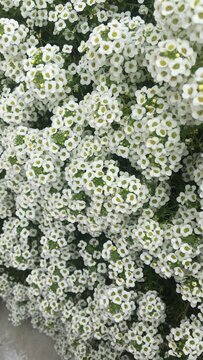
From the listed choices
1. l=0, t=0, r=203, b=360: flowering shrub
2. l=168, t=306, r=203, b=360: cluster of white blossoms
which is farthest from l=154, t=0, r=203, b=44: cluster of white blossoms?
l=168, t=306, r=203, b=360: cluster of white blossoms

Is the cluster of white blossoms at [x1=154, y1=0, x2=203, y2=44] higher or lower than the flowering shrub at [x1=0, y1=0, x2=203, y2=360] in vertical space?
higher

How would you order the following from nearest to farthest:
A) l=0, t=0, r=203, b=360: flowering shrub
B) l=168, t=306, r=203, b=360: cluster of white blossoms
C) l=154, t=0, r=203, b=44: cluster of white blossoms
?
1. l=154, t=0, r=203, b=44: cluster of white blossoms
2. l=0, t=0, r=203, b=360: flowering shrub
3. l=168, t=306, r=203, b=360: cluster of white blossoms

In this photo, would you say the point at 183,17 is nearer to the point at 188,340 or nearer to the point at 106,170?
the point at 106,170

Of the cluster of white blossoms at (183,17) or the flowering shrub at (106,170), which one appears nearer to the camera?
the cluster of white blossoms at (183,17)

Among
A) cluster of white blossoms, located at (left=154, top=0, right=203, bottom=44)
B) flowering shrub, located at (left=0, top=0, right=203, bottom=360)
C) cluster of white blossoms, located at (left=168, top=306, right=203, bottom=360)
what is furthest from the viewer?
cluster of white blossoms, located at (left=168, top=306, right=203, bottom=360)

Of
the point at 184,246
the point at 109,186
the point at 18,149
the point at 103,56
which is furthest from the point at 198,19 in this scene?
the point at 18,149

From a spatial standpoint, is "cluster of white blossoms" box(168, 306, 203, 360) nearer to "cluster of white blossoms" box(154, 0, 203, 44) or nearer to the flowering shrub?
the flowering shrub

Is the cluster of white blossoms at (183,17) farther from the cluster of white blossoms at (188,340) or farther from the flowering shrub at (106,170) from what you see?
the cluster of white blossoms at (188,340)

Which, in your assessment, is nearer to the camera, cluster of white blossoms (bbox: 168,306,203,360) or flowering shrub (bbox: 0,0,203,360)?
flowering shrub (bbox: 0,0,203,360)

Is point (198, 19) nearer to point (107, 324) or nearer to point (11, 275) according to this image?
point (107, 324)

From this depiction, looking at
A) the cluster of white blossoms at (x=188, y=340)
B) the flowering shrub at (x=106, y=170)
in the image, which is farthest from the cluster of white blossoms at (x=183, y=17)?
the cluster of white blossoms at (x=188, y=340)
